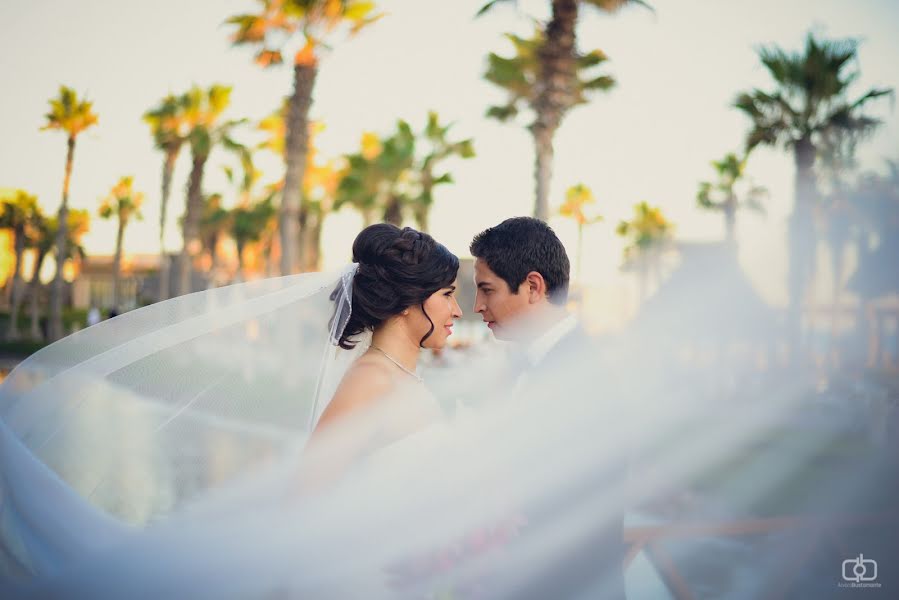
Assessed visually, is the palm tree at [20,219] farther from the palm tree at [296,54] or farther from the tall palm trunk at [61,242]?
the palm tree at [296,54]

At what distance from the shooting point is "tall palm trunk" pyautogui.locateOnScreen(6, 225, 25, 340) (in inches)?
1672

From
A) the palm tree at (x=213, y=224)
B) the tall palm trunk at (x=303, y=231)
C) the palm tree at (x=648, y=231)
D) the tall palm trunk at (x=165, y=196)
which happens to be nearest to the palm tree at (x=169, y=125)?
the tall palm trunk at (x=165, y=196)

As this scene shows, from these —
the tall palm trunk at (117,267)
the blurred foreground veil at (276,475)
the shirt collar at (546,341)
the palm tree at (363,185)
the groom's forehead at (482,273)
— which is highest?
the palm tree at (363,185)

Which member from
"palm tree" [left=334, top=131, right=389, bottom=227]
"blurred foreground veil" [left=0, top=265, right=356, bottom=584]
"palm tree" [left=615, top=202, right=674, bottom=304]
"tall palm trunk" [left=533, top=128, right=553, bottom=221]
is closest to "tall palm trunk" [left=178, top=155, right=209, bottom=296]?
"palm tree" [left=334, top=131, right=389, bottom=227]

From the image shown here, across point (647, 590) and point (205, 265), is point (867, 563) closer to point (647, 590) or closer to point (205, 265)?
point (647, 590)

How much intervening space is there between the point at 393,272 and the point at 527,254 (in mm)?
606

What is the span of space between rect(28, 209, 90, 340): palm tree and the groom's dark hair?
39196 mm

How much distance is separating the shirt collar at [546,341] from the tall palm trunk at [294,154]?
15.2m

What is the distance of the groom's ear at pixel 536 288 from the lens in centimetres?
324

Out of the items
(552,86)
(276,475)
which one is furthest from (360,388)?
(552,86)

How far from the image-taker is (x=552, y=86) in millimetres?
16766

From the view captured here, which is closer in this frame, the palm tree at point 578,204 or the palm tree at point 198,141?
the palm tree at point 198,141

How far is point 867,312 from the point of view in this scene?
34719 millimetres

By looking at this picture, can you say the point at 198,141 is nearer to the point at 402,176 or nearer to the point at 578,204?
the point at 402,176
